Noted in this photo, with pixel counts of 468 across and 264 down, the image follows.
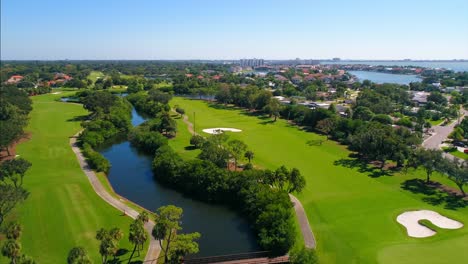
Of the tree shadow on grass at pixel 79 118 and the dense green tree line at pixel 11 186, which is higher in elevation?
the dense green tree line at pixel 11 186

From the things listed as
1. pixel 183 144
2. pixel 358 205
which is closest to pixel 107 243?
pixel 358 205

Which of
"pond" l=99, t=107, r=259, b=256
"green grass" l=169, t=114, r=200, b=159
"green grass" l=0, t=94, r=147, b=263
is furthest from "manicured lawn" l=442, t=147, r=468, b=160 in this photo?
"green grass" l=0, t=94, r=147, b=263

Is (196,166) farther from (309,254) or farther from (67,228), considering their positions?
(309,254)

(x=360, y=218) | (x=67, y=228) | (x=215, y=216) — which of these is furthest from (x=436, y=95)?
(x=67, y=228)

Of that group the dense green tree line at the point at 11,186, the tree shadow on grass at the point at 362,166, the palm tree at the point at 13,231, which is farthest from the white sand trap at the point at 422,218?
the palm tree at the point at 13,231

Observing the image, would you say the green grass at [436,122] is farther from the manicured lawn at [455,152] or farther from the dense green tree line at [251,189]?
the dense green tree line at [251,189]

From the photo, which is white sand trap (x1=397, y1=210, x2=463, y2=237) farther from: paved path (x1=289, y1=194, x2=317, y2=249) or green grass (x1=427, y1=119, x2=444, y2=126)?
green grass (x1=427, y1=119, x2=444, y2=126)

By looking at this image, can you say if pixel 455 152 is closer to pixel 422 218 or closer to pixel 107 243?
pixel 422 218
